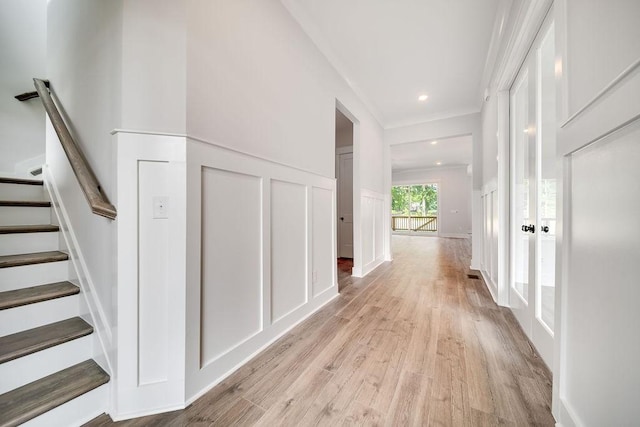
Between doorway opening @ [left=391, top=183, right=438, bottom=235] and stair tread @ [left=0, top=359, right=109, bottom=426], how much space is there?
1093 cm

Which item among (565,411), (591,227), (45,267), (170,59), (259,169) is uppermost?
(170,59)

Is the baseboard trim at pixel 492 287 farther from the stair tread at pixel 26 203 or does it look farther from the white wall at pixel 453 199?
the white wall at pixel 453 199

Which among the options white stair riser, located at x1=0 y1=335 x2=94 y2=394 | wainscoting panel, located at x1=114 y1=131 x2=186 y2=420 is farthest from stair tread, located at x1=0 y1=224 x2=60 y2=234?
wainscoting panel, located at x1=114 y1=131 x2=186 y2=420

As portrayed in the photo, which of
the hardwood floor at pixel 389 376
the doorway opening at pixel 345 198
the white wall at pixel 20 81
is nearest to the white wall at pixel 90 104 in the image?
the hardwood floor at pixel 389 376

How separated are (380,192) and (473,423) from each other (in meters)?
3.64

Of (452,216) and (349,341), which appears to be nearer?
(349,341)

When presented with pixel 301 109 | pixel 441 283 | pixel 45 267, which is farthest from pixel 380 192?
pixel 45 267

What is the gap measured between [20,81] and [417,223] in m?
12.1

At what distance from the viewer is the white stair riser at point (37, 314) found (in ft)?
3.99

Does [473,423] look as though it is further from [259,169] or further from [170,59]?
[170,59]

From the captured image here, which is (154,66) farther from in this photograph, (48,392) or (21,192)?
(21,192)

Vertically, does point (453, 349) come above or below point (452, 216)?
below

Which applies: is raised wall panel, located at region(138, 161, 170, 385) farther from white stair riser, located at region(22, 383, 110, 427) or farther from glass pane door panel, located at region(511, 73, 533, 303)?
glass pane door panel, located at region(511, 73, 533, 303)

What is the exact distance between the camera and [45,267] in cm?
151
